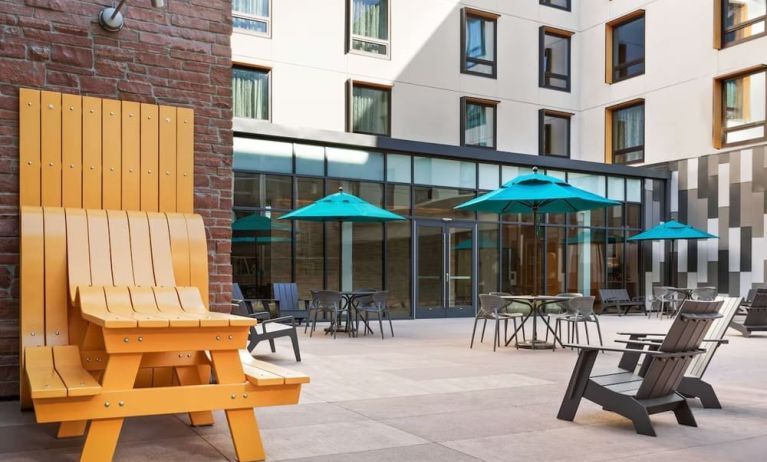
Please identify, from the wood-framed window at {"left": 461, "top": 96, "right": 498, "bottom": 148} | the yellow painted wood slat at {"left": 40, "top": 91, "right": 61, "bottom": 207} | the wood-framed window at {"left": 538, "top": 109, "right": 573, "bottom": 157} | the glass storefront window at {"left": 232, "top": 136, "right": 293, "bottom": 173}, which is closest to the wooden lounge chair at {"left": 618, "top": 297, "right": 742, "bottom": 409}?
the yellow painted wood slat at {"left": 40, "top": 91, "right": 61, "bottom": 207}

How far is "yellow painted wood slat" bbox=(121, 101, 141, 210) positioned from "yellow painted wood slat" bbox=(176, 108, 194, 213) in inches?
12.5

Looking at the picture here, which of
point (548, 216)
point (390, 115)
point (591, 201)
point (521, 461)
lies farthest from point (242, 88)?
point (521, 461)

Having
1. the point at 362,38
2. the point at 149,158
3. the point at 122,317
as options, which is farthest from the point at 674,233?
the point at 122,317

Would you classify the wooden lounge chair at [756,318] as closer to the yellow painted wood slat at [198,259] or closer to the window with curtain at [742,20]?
the window with curtain at [742,20]

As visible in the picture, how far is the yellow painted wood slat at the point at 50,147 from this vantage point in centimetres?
558

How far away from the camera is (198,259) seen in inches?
225

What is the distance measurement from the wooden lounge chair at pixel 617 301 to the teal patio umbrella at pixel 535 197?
7.55m

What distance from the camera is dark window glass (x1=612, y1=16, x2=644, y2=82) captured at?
874 inches

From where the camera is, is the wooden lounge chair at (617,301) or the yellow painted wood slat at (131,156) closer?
the yellow painted wood slat at (131,156)

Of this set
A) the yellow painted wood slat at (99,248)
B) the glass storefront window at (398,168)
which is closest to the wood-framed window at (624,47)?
the glass storefront window at (398,168)

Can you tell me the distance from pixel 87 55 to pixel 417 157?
11201 millimetres

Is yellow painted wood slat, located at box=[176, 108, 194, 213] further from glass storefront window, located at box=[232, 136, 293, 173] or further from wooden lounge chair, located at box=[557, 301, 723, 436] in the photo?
glass storefront window, located at box=[232, 136, 293, 173]

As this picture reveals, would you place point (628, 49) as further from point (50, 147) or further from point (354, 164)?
point (50, 147)

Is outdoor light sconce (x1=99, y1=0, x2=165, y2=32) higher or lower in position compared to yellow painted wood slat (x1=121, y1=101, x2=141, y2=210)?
higher
